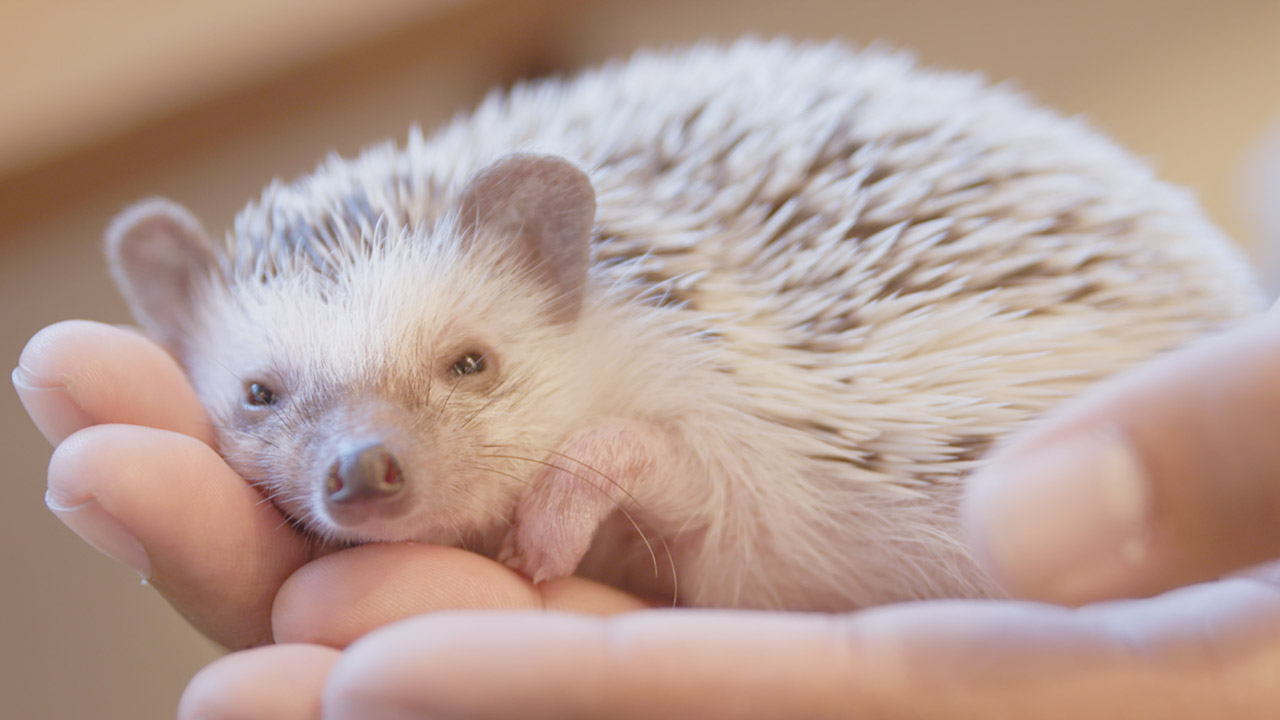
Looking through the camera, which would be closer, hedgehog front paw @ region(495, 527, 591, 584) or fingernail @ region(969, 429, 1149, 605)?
fingernail @ region(969, 429, 1149, 605)

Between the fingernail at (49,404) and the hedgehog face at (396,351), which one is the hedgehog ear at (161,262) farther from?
the fingernail at (49,404)

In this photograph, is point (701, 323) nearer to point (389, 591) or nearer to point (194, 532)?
point (389, 591)

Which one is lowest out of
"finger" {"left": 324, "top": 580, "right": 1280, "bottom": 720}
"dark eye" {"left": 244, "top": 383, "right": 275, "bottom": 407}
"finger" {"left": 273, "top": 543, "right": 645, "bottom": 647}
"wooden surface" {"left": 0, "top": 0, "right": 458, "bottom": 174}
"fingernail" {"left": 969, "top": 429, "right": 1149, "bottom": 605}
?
"finger" {"left": 273, "top": 543, "right": 645, "bottom": 647}

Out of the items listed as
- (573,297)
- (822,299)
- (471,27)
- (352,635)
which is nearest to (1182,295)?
(822,299)

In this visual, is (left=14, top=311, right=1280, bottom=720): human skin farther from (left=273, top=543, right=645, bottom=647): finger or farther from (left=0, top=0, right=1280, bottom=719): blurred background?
(left=0, top=0, right=1280, bottom=719): blurred background

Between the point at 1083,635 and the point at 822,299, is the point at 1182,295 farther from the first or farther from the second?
the point at 1083,635

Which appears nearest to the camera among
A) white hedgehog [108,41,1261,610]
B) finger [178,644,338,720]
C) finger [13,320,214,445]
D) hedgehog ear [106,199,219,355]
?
finger [178,644,338,720]

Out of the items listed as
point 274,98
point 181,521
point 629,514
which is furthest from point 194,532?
point 274,98

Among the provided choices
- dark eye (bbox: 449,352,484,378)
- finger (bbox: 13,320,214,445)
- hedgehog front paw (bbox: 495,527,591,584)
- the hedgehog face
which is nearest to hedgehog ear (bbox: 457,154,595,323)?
the hedgehog face
